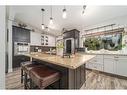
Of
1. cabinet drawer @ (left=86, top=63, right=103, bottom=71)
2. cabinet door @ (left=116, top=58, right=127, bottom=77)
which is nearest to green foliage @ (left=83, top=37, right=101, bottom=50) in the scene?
cabinet drawer @ (left=86, top=63, right=103, bottom=71)

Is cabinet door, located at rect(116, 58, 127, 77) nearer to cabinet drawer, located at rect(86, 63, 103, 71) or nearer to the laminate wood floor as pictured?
the laminate wood floor

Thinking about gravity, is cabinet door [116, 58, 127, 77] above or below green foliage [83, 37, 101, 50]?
below

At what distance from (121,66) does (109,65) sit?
0.41 m

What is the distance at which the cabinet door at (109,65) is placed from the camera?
10.8 feet

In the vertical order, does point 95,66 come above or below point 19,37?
below

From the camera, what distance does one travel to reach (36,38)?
5.61 metres

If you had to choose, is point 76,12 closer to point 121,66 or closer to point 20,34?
point 121,66

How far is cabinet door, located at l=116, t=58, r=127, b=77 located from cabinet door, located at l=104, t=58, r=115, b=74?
0.16 m

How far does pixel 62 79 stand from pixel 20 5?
272 cm

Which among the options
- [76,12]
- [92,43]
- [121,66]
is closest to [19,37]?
[76,12]

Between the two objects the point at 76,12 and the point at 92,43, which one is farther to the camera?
the point at 92,43

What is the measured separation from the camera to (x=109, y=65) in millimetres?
3395

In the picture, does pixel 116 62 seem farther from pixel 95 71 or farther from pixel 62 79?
pixel 62 79

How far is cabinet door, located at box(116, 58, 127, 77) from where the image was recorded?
9.89 feet
